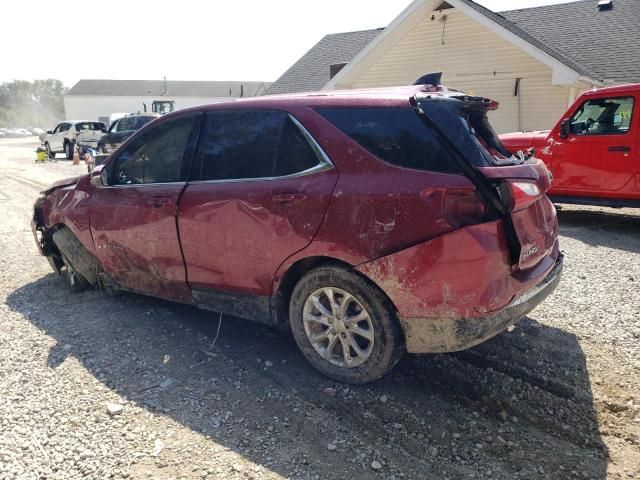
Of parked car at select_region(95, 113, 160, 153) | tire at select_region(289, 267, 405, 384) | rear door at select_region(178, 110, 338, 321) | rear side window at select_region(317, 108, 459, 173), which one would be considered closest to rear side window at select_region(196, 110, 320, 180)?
rear door at select_region(178, 110, 338, 321)

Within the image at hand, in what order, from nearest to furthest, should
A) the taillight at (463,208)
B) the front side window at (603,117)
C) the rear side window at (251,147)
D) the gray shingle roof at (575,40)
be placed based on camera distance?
the taillight at (463,208)
the rear side window at (251,147)
the front side window at (603,117)
the gray shingle roof at (575,40)

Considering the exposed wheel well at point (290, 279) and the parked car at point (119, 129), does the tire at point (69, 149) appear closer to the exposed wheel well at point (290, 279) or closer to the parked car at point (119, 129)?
the parked car at point (119, 129)

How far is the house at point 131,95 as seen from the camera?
59562 mm

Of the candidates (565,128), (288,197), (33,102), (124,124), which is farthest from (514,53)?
(33,102)

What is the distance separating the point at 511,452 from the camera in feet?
8.10

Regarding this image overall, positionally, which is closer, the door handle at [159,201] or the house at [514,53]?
the door handle at [159,201]

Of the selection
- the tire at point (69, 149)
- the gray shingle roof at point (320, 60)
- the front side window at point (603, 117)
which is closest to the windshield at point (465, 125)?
the front side window at point (603, 117)

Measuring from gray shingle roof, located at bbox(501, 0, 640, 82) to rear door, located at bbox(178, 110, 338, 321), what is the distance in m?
11.9

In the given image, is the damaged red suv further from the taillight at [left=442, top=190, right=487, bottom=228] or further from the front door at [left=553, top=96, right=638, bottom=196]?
the front door at [left=553, top=96, right=638, bottom=196]

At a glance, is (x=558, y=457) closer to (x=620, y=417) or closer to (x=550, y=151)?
(x=620, y=417)

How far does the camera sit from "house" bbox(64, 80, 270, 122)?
195 ft

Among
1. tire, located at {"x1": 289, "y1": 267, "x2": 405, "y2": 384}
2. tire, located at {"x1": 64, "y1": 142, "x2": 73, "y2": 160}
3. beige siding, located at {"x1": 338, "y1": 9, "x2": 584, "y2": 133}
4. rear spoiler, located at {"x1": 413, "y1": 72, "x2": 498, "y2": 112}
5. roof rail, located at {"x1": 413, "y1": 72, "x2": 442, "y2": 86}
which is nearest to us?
tire, located at {"x1": 289, "y1": 267, "x2": 405, "y2": 384}

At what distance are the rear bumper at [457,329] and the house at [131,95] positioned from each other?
194 ft

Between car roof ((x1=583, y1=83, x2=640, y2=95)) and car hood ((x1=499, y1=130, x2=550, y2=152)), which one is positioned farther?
car hood ((x1=499, y1=130, x2=550, y2=152))
